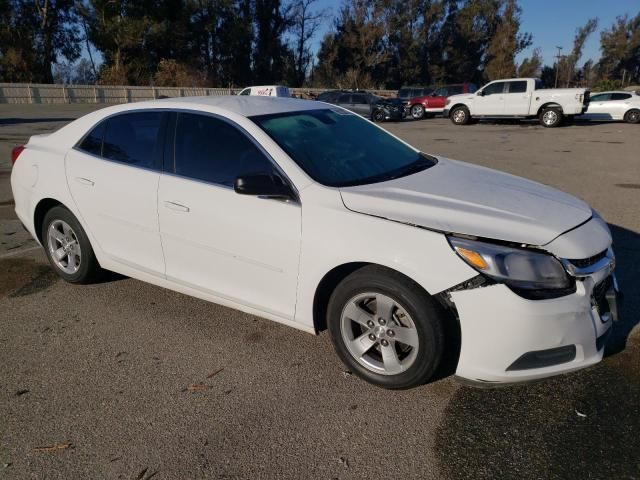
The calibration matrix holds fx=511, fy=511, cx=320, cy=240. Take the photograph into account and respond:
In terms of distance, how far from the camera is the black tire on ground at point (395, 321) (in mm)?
2619

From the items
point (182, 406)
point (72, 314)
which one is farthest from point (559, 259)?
point (72, 314)

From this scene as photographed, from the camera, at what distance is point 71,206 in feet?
13.3

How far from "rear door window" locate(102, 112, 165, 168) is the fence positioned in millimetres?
29357

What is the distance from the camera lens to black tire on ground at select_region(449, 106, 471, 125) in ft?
75.2

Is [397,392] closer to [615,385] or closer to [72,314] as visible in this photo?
[615,385]

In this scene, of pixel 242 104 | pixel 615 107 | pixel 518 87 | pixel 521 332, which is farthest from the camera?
pixel 615 107

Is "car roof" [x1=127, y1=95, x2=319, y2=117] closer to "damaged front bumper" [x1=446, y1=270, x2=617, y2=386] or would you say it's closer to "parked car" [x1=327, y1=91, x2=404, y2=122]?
"damaged front bumper" [x1=446, y1=270, x2=617, y2=386]

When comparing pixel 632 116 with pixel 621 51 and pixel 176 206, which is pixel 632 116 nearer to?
pixel 176 206

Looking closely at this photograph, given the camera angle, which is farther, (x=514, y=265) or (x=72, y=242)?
(x=72, y=242)

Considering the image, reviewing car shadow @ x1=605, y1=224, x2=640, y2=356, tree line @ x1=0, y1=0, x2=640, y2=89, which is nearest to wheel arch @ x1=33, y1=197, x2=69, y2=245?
car shadow @ x1=605, y1=224, x2=640, y2=356

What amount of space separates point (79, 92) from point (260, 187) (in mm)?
39417

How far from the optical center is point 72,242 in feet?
13.9

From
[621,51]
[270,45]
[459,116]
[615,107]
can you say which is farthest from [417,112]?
[621,51]

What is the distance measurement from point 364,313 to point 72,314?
234 centimetres
